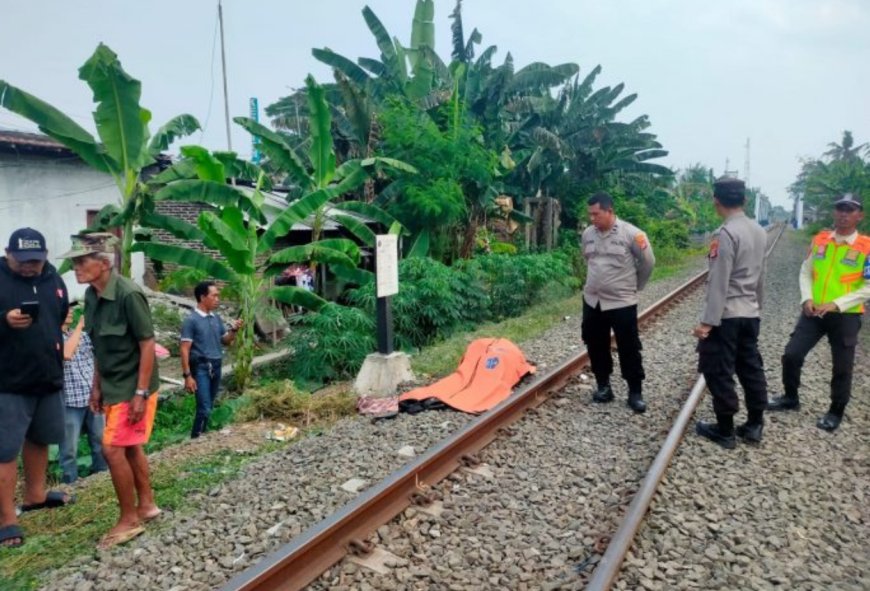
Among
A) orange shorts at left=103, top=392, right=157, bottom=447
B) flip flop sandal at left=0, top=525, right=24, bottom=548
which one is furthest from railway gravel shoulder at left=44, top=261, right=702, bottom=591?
flip flop sandal at left=0, top=525, right=24, bottom=548

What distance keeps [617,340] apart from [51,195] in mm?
11199

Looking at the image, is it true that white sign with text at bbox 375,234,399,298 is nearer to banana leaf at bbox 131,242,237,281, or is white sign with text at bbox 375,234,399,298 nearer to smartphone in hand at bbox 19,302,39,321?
banana leaf at bbox 131,242,237,281

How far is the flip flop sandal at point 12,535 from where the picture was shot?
3.69m

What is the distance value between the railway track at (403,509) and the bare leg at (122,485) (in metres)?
1.16

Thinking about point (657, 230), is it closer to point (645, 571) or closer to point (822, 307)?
point (822, 307)

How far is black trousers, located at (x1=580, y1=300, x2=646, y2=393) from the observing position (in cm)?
552

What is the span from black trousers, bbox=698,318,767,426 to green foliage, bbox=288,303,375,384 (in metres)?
5.14

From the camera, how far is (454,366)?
24.4 ft

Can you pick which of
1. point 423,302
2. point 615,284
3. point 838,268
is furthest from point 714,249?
point 423,302

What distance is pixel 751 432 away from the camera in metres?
4.85

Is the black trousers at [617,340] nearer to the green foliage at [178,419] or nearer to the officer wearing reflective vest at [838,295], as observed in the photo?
the officer wearing reflective vest at [838,295]

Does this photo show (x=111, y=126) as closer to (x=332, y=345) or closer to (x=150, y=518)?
(x=332, y=345)

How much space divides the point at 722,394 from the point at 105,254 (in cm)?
428

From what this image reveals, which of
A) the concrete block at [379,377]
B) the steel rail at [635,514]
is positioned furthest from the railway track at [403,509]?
the concrete block at [379,377]
